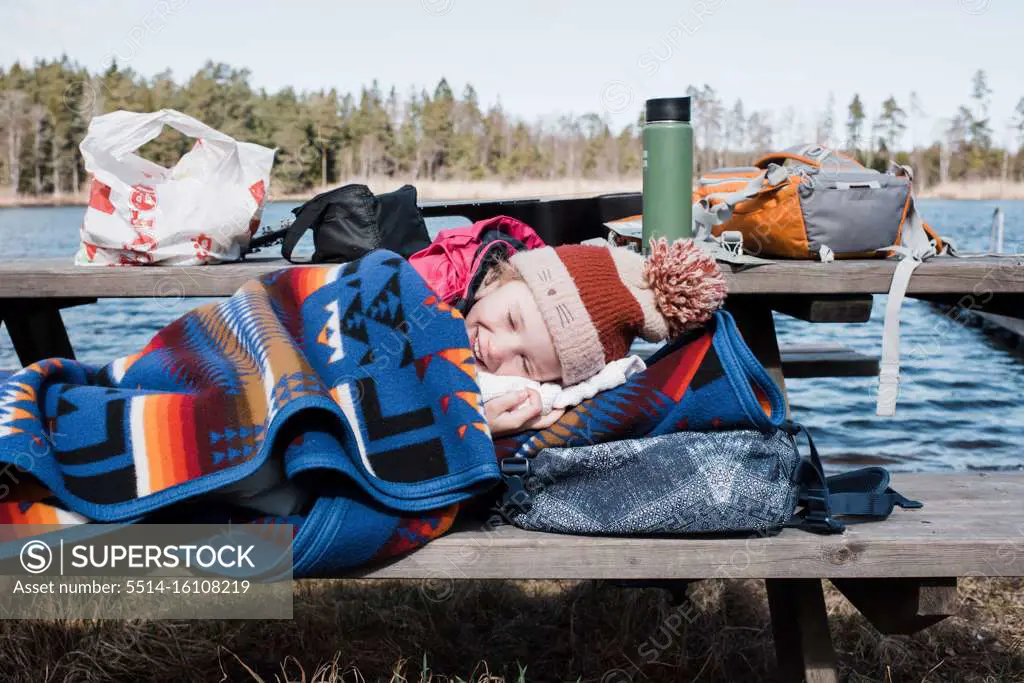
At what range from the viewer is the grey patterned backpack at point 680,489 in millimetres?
1526

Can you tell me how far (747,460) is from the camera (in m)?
1.57

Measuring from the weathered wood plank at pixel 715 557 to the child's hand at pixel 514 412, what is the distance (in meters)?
0.18

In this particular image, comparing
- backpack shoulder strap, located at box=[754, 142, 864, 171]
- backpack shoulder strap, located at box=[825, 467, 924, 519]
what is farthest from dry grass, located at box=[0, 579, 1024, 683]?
backpack shoulder strap, located at box=[754, 142, 864, 171]

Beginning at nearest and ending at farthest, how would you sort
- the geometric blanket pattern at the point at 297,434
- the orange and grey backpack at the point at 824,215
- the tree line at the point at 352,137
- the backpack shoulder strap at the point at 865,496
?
1. the geometric blanket pattern at the point at 297,434
2. the backpack shoulder strap at the point at 865,496
3. the orange and grey backpack at the point at 824,215
4. the tree line at the point at 352,137

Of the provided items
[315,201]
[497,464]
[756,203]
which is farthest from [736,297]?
[497,464]

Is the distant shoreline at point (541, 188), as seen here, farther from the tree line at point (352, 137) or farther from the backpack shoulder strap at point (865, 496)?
the backpack shoulder strap at point (865, 496)

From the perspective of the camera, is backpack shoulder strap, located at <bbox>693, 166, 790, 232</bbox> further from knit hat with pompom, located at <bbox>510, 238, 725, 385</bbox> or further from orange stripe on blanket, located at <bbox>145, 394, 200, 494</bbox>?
orange stripe on blanket, located at <bbox>145, 394, 200, 494</bbox>

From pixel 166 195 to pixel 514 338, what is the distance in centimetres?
160

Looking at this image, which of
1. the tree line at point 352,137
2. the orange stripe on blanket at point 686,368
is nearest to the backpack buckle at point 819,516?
the orange stripe on blanket at point 686,368

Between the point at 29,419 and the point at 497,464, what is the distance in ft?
2.34

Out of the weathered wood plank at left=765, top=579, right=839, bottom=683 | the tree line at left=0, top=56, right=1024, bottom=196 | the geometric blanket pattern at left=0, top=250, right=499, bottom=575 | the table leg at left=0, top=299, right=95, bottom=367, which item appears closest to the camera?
the geometric blanket pattern at left=0, top=250, right=499, bottom=575

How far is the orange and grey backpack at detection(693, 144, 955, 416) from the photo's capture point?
2578 millimetres

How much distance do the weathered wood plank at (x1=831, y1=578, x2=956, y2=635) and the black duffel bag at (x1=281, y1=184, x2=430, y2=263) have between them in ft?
4.71

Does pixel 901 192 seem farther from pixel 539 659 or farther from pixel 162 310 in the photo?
pixel 162 310
